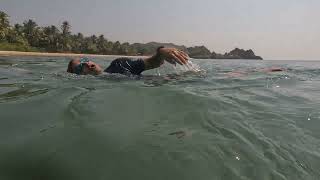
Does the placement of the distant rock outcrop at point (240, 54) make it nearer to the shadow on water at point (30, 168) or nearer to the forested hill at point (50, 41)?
the forested hill at point (50, 41)

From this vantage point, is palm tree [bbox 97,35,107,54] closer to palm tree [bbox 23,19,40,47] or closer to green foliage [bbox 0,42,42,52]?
palm tree [bbox 23,19,40,47]

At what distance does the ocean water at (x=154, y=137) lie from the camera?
2166 mm

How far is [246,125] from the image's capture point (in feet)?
10.6

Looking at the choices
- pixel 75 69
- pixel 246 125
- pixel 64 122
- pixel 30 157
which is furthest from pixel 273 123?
pixel 75 69

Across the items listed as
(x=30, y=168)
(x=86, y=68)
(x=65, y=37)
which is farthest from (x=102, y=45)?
(x=30, y=168)

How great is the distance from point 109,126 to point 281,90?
3.89m

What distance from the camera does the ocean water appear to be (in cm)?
217

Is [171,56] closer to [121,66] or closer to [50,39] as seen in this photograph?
[121,66]

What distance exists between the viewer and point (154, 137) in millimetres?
2715

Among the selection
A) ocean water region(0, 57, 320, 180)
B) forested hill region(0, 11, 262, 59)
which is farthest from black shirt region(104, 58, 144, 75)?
forested hill region(0, 11, 262, 59)

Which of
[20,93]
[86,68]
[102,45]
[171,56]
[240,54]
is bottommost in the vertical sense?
[240,54]

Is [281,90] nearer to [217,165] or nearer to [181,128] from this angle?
[181,128]

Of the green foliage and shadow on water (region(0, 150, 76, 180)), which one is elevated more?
shadow on water (region(0, 150, 76, 180))

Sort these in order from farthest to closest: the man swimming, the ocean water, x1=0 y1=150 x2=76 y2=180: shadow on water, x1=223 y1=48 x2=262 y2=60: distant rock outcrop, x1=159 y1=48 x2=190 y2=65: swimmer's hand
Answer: x1=223 y1=48 x2=262 y2=60: distant rock outcrop
the man swimming
x1=159 y1=48 x2=190 y2=65: swimmer's hand
the ocean water
x1=0 y1=150 x2=76 y2=180: shadow on water
